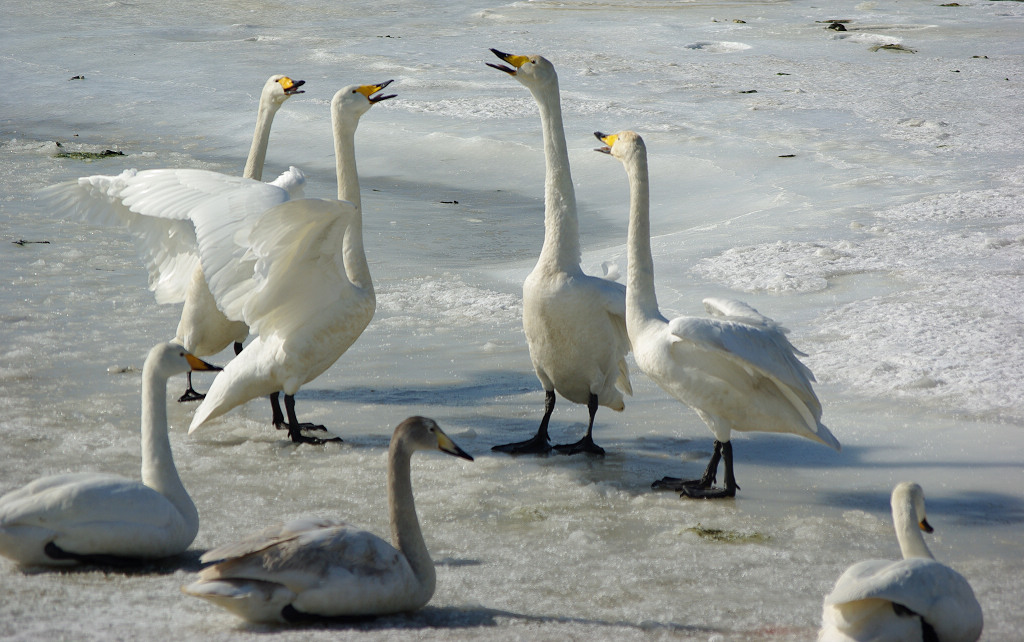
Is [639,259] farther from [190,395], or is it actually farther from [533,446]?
[190,395]

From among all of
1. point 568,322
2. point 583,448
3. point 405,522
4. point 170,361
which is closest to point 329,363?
point 568,322

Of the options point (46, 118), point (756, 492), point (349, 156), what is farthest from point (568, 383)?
point (46, 118)

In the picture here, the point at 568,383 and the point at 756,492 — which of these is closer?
the point at 756,492

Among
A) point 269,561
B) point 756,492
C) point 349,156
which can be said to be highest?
point 349,156

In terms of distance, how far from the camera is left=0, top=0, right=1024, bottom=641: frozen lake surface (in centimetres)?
364

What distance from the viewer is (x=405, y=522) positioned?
132 inches

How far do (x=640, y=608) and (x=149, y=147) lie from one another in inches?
443

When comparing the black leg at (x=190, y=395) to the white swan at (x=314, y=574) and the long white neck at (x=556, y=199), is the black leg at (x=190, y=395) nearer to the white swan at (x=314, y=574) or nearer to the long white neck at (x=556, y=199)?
the long white neck at (x=556, y=199)

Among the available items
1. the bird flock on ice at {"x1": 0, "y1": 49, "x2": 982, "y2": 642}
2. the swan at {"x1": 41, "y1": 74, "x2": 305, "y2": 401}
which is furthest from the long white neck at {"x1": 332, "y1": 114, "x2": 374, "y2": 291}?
the swan at {"x1": 41, "y1": 74, "x2": 305, "y2": 401}

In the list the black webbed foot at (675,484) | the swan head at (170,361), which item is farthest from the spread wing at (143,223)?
the black webbed foot at (675,484)

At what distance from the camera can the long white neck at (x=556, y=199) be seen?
518 cm

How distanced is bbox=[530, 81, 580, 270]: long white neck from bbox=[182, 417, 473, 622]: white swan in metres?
2.18

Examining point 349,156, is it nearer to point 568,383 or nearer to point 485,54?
point 568,383

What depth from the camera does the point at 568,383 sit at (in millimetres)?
5281
